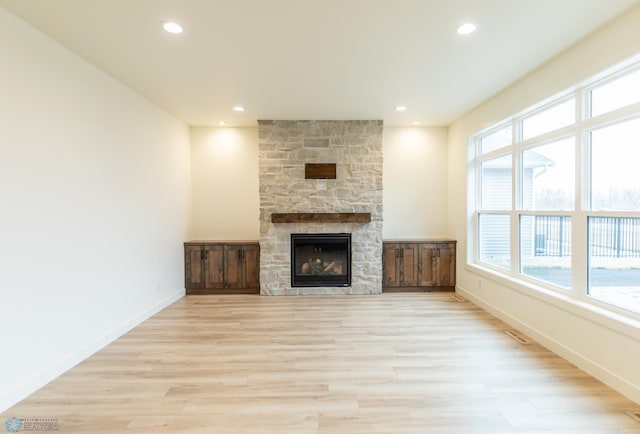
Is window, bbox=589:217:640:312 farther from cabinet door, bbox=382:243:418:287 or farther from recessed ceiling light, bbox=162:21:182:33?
recessed ceiling light, bbox=162:21:182:33

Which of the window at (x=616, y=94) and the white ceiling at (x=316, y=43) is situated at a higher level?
the white ceiling at (x=316, y=43)

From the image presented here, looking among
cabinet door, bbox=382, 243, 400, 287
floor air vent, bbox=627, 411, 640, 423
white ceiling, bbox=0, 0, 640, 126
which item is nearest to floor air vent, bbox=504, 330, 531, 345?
floor air vent, bbox=627, 411, 640, 423

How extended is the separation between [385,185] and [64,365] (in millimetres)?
4880

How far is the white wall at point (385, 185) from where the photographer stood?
18.1 feet

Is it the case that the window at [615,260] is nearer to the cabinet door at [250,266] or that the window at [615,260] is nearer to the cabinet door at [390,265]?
the cabinet door at [390,265]

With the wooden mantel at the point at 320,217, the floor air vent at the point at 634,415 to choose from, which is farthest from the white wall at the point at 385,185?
the floor air vent at the point at 634,415

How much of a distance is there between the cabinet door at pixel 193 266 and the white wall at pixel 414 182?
325 cm

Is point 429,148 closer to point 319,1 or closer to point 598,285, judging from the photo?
point 598,285

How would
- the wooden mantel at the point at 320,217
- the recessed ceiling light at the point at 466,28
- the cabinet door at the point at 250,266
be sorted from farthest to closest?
1. the cabinet door at the point at 250,266
2. the wooden mantel at the point at 320,217
3. the recessed ceiling light at the point at 466,28

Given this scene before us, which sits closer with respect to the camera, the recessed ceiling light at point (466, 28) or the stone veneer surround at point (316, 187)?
the recessed ceiling light at point (466, 28)

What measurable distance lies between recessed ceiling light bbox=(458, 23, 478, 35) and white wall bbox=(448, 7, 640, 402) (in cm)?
106

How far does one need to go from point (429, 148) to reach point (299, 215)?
2707 mm

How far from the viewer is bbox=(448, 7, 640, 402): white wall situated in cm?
228

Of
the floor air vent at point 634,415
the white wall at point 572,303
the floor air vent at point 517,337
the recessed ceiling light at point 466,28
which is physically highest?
the recessed ceiling light at point 466,28
